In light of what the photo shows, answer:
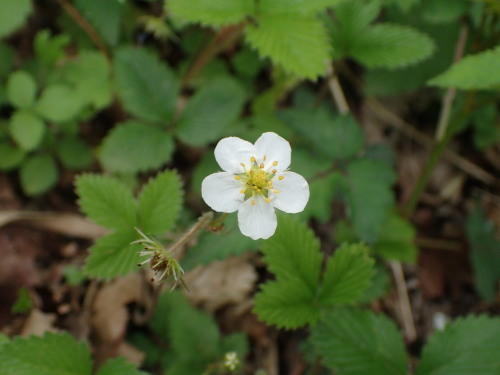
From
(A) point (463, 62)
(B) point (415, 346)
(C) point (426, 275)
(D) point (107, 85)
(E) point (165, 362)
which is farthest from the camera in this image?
(C) point (426, 275)

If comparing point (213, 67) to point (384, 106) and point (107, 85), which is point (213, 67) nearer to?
point (107, 85)

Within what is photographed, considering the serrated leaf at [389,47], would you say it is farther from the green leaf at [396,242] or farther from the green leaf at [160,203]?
the green leaf at [160,203]

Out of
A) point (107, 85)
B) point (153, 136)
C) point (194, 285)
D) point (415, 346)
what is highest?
point (107, 85)

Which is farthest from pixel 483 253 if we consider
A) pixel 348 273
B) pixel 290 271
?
pixel 290 271

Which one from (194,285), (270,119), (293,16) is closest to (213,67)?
(270,119)

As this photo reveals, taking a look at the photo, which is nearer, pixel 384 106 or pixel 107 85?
pixel 107 85

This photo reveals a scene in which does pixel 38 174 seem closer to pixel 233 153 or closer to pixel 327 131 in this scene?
pixel 233 153
